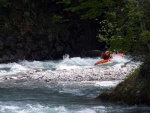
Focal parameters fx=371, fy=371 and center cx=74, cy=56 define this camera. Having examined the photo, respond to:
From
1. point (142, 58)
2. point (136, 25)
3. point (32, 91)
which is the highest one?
point (136, 25)

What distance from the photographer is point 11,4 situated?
2209 cm

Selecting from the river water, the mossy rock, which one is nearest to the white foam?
the river water

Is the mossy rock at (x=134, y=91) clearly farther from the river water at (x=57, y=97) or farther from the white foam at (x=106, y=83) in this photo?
the white foam at (x=106, y=83)

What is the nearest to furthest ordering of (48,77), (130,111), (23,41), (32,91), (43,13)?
(130,111)
(32,91)
(48,77)
(23,41)
(43,13)

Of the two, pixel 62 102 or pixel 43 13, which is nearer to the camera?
pixel 62 102

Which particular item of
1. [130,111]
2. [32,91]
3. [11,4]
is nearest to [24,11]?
[11,4]

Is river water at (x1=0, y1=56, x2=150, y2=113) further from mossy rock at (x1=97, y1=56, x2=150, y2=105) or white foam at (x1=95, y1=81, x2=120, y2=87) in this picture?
mossy rock at (x1=97, y1=56, x2=150, y2=105)

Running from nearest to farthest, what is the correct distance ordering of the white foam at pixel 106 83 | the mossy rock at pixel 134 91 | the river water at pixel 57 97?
the river water at pixel 57 97, the mossy rock at pixel 134 91, the white foam at pixel 106 83

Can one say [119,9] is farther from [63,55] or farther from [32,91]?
[63,55]

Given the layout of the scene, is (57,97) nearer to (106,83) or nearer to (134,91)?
(134,91)

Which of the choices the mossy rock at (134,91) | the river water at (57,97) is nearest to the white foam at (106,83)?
the river water at (57,97)

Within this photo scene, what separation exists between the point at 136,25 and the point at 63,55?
1429 centimetres

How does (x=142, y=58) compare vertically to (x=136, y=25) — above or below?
below

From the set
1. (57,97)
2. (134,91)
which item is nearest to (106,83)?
(57,97)
